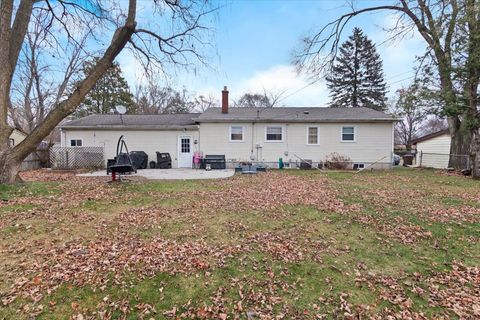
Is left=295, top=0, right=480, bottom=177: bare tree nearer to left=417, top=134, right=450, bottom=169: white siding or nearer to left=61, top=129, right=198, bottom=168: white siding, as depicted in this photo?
left=417, top=134, right=450, bottom=169: white siding

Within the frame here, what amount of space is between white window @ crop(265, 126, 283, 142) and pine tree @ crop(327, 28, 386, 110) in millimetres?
21310

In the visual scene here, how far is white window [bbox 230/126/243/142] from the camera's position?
54.3 feet

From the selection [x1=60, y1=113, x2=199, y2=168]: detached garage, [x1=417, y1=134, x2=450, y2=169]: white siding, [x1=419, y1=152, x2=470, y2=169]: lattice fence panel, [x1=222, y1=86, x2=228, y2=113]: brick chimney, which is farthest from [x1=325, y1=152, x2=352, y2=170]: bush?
[x1=60, y1=113, x2=199, y2=168]: detached garage

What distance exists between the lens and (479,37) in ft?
37.7

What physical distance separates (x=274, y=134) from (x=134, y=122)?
910 cm

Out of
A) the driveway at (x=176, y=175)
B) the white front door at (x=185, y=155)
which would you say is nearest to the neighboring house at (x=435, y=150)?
the driveway at (x=176, y=175)

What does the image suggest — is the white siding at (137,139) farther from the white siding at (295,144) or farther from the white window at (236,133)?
the white window at (236,133)

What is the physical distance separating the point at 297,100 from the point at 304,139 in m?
21.1

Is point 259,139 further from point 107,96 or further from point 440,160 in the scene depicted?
point 107,96

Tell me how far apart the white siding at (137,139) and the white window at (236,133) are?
2223 mm

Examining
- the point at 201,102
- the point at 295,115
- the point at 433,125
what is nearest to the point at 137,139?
the point at 295,115

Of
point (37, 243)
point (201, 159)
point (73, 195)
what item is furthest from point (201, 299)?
point (201, 159)

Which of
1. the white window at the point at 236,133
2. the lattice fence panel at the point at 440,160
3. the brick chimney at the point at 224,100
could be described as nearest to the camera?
the lattice fence panel at the point at 440,160

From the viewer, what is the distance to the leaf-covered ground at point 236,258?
2.94 m
